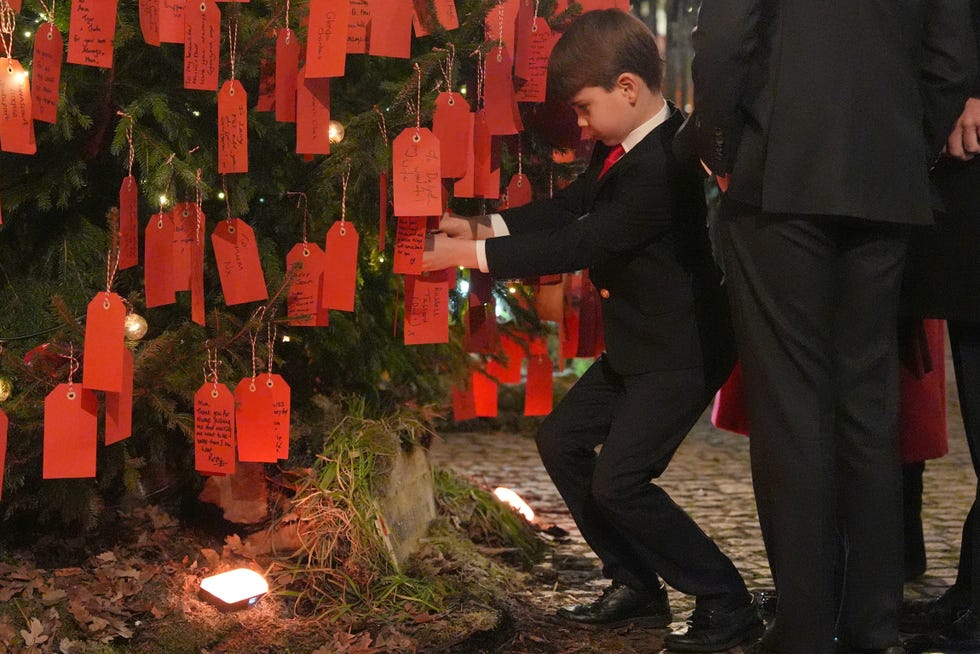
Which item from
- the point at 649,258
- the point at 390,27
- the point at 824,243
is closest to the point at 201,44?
the point at 390,27

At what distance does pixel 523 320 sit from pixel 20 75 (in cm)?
170

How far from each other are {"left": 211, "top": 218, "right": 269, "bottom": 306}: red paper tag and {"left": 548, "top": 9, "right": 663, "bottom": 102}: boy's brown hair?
86 cm

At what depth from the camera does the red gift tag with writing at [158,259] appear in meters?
2.72

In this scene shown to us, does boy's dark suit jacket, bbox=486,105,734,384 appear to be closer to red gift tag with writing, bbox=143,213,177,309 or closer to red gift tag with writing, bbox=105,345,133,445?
red gift tag with writing, bbox=143,213,177,309

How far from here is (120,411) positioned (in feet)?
8.64

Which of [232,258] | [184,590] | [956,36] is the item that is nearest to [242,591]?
[184,590]

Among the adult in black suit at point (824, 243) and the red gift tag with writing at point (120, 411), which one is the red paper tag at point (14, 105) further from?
the adult in black suit at point (824, 243)

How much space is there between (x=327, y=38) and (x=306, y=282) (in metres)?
0.62

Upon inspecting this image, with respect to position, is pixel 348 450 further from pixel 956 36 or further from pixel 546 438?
pixel 956 36

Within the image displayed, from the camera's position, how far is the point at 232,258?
111 inches

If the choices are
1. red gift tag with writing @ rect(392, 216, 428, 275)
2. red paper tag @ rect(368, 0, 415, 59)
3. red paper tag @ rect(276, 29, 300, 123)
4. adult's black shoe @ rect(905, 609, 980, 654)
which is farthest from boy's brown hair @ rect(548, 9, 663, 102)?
adult's black shoe @ rect(905, 609, 980, 654)

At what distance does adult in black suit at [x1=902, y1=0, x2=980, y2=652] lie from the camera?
2625 mm

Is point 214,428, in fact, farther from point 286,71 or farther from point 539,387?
point 539,387

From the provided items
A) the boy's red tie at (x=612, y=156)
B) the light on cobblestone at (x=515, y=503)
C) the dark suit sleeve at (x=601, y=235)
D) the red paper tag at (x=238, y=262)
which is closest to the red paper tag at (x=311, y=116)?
the red paper tag at (x=238, y=262)
